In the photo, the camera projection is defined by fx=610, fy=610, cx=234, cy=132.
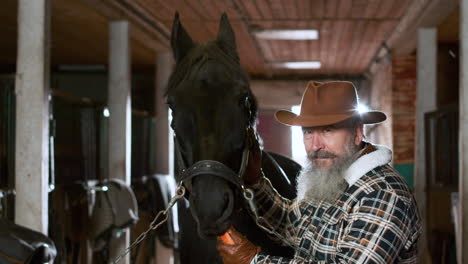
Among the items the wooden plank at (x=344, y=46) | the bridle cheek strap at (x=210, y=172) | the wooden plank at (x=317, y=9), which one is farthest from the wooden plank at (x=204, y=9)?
the bridle cheek strap at (x=210, y=172)

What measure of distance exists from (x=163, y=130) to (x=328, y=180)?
18.1ft

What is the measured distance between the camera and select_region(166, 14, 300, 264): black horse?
1.92 meters

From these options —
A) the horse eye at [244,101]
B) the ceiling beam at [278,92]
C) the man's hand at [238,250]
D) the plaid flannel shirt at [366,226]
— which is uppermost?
the ceiling beam at [278,92]

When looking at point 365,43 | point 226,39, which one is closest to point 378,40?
point 365,43

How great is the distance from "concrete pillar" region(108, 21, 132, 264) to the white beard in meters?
3.66

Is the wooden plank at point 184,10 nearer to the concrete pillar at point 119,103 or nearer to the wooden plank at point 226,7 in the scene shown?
the wooden plank at point 226,7

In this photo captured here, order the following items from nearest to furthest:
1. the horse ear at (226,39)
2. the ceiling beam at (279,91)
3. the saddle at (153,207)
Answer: the horse ear at (226,39)
the saddle at (153,207)
the ceiling beam at (279,91)

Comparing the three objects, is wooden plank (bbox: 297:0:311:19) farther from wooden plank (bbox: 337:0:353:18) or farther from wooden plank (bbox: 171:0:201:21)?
wooden plank (bbox: 171:0:201:21)

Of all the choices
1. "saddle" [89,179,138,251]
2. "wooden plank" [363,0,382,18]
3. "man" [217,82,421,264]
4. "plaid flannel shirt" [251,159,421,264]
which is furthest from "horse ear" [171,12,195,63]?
"wooden plank" [363,0,382,18]

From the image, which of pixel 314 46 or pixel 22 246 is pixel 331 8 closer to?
pixel 314 46

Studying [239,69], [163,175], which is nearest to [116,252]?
[163,175]

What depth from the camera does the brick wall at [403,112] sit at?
25.0 feet

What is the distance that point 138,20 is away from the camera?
19.6 feet

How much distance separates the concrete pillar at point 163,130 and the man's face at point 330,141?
17.5 feet
